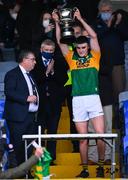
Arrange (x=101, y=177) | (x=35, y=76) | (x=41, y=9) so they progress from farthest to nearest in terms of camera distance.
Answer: (x=41, y=9)
(x=35, y=76)
(x=101, y=177)

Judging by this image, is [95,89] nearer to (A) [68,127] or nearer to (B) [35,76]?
(B) [35,76]

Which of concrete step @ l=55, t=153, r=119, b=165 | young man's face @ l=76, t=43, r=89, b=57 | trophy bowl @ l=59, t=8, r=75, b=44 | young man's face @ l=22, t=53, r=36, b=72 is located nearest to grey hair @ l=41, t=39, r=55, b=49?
trophy bowl @ l=59, t=8, r=75, b=44

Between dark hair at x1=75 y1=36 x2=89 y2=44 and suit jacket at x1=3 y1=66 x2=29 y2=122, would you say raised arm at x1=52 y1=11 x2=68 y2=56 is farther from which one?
suit jacket at x1=3 y1=66 x2=29 y2=122

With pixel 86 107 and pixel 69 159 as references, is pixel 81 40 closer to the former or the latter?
pixel 86 107

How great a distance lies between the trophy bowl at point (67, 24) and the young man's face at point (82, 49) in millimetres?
283

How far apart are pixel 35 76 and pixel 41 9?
2.46m

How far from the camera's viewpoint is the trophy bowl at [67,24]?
37.0 feet

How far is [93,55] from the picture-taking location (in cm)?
1120

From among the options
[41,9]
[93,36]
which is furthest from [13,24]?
[93,36]

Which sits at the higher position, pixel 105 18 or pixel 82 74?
pixel 105 18

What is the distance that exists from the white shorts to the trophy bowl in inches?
32.5

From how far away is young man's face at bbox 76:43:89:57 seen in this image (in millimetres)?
11055

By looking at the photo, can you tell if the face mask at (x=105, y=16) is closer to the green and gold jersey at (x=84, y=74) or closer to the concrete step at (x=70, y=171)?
the green and gold jersey at (x=84, y=74)

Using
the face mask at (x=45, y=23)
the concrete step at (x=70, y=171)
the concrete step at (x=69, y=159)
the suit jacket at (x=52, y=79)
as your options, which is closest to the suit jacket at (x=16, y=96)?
the suit jacket at (x=52, y=79)
